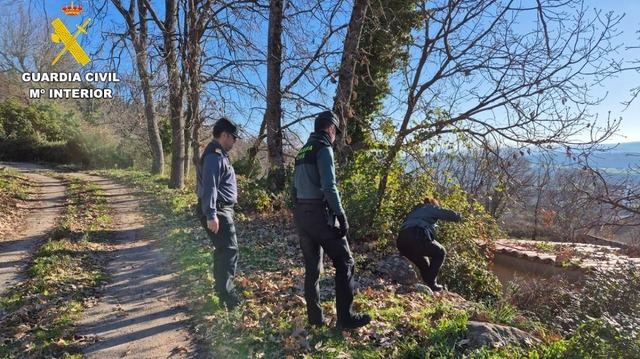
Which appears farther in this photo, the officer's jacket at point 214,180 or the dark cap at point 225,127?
the dark cap at point 225,127

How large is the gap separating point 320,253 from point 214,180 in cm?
137

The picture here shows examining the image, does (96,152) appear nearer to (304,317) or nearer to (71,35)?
(71,35)

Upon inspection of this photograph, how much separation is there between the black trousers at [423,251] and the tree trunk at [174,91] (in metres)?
8.44

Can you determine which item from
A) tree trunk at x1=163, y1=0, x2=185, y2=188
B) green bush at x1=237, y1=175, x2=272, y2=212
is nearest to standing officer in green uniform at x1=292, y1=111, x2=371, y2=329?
green bush at x1=237, y1=175, x2=272, y2=212

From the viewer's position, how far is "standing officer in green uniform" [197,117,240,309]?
174 inches

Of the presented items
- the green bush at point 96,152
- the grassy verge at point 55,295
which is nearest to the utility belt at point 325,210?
the grassy verge at point 55,295

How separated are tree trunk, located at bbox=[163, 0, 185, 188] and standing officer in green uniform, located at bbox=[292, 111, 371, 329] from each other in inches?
361

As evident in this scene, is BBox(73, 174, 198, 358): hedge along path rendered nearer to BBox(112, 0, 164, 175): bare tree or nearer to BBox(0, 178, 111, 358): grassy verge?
BBox(0, 178, 111, 358): grassy verge

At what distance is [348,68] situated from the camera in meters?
9.94

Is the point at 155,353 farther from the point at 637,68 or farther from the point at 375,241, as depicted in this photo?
the point at 637,68

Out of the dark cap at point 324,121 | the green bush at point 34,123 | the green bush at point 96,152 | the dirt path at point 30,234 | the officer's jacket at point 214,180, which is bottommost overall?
the dirt path at point 30,234

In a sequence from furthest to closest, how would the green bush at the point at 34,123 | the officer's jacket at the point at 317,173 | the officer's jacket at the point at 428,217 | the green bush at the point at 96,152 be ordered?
the green bush at the point at 34,123
the green bush at the point at 96,152
the officer's jacket at the point at 428,217
the officer's jacket at the point at 317,173

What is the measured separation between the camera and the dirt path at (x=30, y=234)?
613 cm

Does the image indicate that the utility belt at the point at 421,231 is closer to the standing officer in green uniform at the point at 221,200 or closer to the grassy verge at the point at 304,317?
the grassy verge at the point at 304,317
